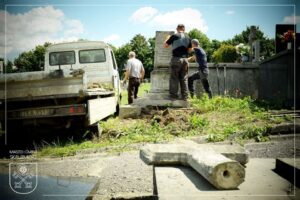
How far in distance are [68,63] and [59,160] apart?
529 centimetres

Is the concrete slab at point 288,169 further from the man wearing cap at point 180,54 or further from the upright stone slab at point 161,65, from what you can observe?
the upright stone slab at point 161,65

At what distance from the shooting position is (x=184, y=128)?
20.7ft

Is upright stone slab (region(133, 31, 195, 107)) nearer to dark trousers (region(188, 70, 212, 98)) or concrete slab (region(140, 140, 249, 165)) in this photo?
dark trousers (region(188, 70, 212, 98))

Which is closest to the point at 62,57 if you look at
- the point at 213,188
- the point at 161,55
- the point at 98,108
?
the point at 161,55

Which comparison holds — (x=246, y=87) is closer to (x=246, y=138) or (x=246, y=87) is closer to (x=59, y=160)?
(x=246, y=138)

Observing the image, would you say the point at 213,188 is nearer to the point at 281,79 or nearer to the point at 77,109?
the point at 77,109

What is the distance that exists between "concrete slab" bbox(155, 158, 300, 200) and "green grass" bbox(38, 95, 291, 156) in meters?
3.09

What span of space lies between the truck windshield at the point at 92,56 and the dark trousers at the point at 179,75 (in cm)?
258

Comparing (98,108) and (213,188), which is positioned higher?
Result: (98,108)

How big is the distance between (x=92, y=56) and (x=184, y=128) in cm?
481

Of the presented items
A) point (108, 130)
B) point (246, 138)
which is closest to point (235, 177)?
Result: point (246, 138)

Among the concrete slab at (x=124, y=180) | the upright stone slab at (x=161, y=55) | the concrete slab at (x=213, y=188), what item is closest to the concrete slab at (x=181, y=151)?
the concrete slab at (x=213, y=188)

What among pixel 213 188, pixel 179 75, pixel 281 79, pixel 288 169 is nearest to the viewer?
pixel 213 188

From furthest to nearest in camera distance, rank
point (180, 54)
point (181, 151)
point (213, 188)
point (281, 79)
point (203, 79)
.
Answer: point (203, 79) → point (281, 79) → point (180, 54) → point (181, 151) → point (213, 188)
